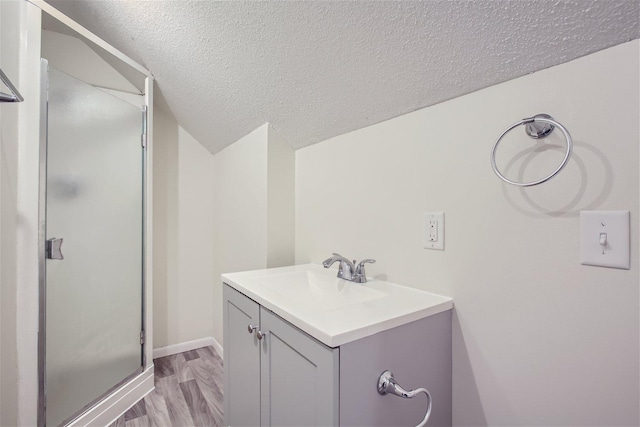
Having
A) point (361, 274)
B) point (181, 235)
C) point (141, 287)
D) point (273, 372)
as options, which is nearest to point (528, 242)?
point (361, 274)

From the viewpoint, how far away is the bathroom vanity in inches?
26.2

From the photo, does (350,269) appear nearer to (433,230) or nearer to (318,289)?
(318,289)

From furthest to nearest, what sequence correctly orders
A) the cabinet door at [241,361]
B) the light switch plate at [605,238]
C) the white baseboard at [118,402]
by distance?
1. the white baseboard at [118,402]
2. the cabinet door at [241,361]
3. the light switch plate at [605,238]

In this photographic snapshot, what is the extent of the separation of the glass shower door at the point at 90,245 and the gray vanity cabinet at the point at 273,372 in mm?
791

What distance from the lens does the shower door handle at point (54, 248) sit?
1260 millimetres

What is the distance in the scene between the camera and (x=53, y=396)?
129 cm

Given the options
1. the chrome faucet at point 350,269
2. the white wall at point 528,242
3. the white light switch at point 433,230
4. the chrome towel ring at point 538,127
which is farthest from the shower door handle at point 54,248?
the chrome towel ring at point 538,127

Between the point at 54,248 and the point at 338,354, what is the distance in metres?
1.41

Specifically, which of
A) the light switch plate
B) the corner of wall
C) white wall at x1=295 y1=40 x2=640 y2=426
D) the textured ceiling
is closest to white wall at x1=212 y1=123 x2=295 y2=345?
the corner of wall

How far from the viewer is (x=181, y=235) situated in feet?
7.61

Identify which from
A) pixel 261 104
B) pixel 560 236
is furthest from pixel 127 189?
pixel 560 236

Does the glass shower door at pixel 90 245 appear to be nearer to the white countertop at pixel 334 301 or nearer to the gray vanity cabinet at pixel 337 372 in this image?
the white countertop at pixel 334 301

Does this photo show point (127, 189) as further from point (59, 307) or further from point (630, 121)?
point (630, 121)

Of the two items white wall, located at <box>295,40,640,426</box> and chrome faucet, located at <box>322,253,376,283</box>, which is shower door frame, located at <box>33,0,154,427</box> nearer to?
chrome faucet, located at <box>322,253,376,283</box>
